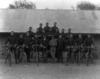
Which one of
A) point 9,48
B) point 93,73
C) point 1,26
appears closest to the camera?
point 93,73

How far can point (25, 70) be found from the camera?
19.6 m

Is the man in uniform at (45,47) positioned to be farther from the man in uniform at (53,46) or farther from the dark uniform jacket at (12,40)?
the dark uniform jacket at (12,40)

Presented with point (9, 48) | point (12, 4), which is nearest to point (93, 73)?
point (9, 48)

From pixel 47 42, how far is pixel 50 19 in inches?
221

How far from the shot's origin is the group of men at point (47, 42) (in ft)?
70.5

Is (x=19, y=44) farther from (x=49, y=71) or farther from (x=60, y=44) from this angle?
(x=49, y=71)

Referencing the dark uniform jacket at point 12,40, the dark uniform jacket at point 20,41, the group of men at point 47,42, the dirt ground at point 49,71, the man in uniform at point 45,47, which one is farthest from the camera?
the dark uniform jacket at point 20,41

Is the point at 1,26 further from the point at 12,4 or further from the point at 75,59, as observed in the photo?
the point at 12,4

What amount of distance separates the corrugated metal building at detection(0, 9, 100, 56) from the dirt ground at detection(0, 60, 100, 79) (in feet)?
13.6

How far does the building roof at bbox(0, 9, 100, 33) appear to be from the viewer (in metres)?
25.8

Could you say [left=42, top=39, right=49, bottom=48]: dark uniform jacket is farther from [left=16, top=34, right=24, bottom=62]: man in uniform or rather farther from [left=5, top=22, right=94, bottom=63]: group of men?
[left=16, top=34, right=24, bottom=62]: man in uniform

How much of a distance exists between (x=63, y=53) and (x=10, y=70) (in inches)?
173

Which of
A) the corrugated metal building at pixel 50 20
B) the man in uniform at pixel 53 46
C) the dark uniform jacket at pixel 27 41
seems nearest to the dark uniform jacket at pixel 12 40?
the dark uniform jacket at pixel 27 41

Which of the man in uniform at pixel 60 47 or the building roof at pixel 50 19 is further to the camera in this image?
the building roof at pixel 50 19
